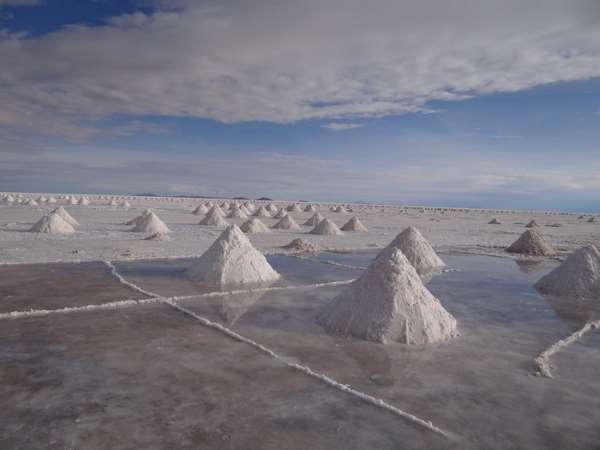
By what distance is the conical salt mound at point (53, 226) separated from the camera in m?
16.1

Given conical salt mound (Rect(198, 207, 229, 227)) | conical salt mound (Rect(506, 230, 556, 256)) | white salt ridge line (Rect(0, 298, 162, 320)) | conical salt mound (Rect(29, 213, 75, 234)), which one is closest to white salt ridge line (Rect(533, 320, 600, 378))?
white salt ridge line (Rect(0, 298, 162, 320))

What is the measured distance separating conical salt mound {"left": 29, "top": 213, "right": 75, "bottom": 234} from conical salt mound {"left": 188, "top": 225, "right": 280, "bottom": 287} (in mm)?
10048

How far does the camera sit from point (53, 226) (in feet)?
53.1

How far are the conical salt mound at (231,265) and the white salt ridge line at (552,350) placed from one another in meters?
4.94

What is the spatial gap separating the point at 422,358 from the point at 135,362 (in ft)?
9.57

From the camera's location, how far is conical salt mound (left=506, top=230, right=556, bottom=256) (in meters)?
14.6

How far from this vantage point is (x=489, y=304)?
739 cm

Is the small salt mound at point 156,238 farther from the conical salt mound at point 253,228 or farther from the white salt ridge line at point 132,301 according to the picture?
the white salt ridge line at point 132,301

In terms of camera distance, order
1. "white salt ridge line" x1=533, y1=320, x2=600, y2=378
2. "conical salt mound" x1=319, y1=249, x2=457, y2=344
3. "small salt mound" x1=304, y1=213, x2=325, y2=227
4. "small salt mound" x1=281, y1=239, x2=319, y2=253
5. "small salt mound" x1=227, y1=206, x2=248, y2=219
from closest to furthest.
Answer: "white salt ridge line" x1=533, y1=320, x2=600, y2=378 → "conical salt mound" x1=319, y1=249, x2=457, y2=344 → "small salt mound" x1=281, y1=239, x2=319, y2=253 → "small salt mound" x1=304, y1=213, x2=325, y2=227 → "small salt mound" x1=227, y1=206, x2=248, y2=219

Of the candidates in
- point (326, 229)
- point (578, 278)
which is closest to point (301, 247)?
point (326, 229)

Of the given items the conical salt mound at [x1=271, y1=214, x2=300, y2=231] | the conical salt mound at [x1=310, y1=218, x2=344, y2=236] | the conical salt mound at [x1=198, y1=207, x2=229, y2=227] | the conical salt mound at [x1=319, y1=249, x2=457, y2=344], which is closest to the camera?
the conical salt mound at [x1=319, y1=249, x2=457, y2=344]

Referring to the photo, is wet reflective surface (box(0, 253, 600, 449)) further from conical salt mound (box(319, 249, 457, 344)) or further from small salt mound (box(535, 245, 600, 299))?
small salt mound (box(535, 245, 600, 299))

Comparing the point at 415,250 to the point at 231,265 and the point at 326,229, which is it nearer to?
the point at 231,265

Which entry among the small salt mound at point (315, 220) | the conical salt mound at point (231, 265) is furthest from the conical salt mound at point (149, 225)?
the conical salt mound at point (231, 265)
